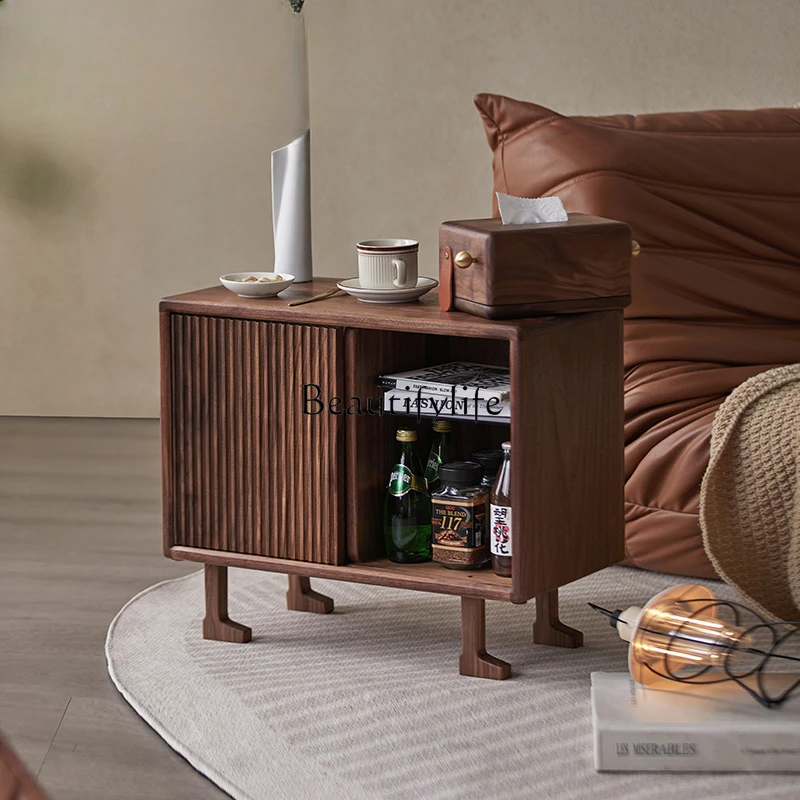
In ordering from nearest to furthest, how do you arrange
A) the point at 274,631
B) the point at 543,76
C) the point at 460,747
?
the point at 460,747, the point at 274,631, the point at 543,76

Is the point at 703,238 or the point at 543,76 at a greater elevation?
the point at 543,76

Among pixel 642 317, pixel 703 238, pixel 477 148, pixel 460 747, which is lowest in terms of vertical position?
pixel 460 747

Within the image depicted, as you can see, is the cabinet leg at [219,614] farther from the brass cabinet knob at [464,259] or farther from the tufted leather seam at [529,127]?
the tufted leather seam at [529,127]

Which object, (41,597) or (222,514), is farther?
(41,597)

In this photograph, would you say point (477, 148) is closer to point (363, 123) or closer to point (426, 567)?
point (363, 123)

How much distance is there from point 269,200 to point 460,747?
7.34 ft

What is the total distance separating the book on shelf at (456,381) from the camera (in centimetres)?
157

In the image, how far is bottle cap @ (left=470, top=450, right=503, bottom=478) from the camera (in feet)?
5.41

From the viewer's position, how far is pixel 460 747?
141 cm

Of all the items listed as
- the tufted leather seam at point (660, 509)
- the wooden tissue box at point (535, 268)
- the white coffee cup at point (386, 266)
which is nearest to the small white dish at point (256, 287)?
the white coffee cup at point (386, 266)

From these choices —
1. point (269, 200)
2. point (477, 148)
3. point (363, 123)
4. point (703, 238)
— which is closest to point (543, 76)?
point (477, 148)

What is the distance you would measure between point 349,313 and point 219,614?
53cm

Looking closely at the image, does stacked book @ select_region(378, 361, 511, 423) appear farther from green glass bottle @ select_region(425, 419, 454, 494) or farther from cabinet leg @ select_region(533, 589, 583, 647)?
cabinet leg @ select_region(533, 589, 583, 647)

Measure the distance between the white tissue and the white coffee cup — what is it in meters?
0.17
